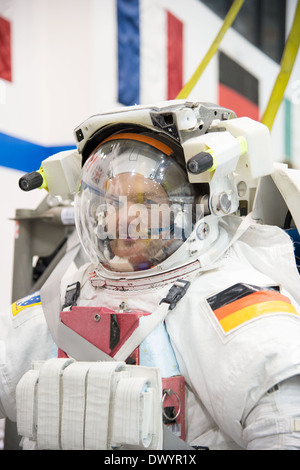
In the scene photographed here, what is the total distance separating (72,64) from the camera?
2.05 m

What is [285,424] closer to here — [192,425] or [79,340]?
[192,425]

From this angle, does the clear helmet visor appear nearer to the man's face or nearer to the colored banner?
the man's face

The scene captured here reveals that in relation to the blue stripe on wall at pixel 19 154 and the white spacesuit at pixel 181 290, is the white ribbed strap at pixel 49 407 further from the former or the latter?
the blue stripe on wall at pixel 19 154

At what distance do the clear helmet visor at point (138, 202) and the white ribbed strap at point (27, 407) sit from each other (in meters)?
0.32

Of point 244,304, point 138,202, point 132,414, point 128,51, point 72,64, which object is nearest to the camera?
point 132,414

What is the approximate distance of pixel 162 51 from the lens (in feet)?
7.38

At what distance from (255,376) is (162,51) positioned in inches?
67.8

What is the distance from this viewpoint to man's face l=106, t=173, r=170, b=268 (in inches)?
42.6

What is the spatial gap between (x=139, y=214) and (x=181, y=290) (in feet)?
0.60

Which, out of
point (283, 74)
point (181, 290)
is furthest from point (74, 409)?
point (283, 74)

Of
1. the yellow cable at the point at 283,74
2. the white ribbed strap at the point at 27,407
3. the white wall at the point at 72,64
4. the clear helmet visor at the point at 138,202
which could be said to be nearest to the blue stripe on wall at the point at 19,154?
the white wall at the point at 72,64

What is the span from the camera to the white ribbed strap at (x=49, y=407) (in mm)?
906

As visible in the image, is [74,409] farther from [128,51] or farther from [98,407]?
[128,51]
